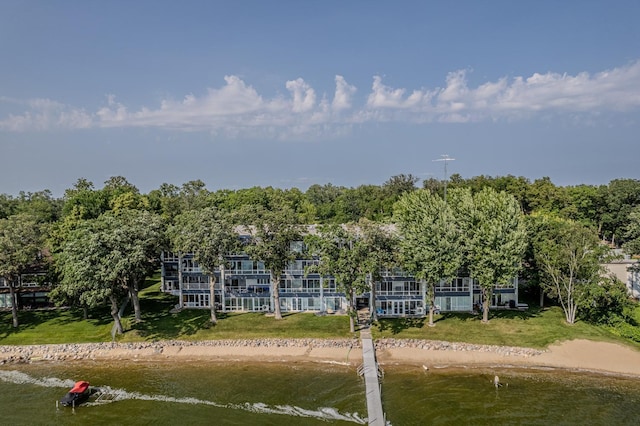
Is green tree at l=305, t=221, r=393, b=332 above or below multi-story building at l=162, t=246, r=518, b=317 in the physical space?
above

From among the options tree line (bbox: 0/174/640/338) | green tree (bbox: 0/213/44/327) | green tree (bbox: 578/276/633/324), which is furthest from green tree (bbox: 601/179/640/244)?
green tree (bbox: 0/213/44/327)

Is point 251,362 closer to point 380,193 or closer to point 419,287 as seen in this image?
point 419,287

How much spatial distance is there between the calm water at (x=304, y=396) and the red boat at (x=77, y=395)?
98 cm

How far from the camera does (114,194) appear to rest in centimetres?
9138

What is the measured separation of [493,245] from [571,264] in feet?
30.9

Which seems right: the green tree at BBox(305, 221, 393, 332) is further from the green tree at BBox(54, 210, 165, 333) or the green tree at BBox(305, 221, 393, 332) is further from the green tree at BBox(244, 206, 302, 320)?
the green tree at BBox(54, 210, 165, 333)

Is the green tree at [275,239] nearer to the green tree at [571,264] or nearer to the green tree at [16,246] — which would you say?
the green tree at [16,246]

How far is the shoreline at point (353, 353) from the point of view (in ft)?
145

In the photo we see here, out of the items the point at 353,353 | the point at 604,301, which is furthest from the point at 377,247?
the point at 604,301

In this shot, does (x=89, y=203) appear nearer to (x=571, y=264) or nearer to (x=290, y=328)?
(x=290, y=328)

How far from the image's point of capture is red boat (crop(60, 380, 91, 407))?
38.3 meters

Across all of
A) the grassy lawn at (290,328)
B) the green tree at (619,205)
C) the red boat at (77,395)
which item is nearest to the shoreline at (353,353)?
the grassy lawn at (290,328)

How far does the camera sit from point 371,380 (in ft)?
133

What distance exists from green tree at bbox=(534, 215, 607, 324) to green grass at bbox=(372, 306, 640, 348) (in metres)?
2.58
